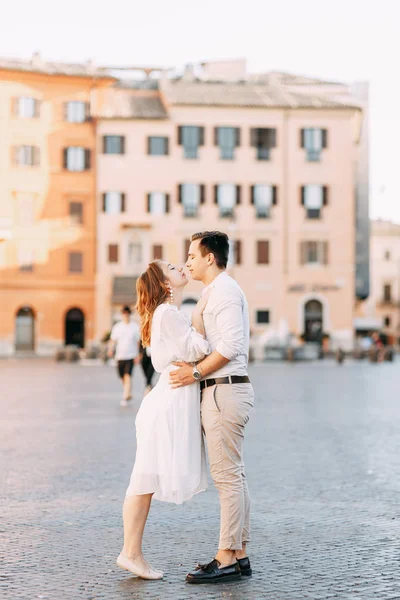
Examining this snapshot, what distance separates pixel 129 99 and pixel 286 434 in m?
54.3

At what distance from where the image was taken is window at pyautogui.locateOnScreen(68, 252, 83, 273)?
64250 millimetres

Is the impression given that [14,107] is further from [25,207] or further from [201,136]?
[201,136]

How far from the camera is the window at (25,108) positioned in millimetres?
63969

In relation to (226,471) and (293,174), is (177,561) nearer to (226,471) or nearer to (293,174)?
(226,471)

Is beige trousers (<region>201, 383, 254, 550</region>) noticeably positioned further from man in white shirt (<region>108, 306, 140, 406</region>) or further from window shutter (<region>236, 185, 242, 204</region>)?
window shutter (<region>236, 185, 242, 204</region>)

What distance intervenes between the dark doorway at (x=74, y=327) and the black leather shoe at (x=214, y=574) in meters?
58.9

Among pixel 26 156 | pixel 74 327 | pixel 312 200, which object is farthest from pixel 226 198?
pixel 26 156

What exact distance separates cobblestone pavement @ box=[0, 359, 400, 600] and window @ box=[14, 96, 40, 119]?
159ft

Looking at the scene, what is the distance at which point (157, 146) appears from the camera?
6488 cm

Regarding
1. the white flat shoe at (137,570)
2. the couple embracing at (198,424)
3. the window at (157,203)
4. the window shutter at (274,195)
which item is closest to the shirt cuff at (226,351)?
the couple embracing at (198,424)

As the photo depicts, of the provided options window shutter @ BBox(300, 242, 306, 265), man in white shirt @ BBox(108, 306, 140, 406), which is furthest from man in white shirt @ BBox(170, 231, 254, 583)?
window shutter @ BBox(300, 242, 306, 265)

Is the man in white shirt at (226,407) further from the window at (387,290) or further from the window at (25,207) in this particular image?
the window at (387,290)

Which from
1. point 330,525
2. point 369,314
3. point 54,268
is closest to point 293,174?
point 54,268

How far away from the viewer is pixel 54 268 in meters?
64.1
